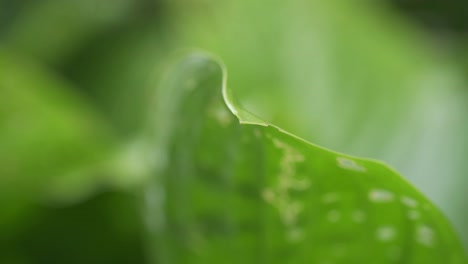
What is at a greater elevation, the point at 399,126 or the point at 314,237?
the point at 314,237

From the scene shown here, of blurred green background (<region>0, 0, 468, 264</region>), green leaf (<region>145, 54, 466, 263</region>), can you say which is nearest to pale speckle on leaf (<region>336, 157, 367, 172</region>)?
green leaf (<region>145, 54, 466, 263</region>)

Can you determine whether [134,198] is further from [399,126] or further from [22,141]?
[399,126]

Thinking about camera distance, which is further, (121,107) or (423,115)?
(121,107)

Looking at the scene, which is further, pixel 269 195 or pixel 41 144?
pixel 41 144

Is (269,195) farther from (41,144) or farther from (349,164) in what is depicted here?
(41,144)

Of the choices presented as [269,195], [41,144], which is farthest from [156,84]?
[269,195]

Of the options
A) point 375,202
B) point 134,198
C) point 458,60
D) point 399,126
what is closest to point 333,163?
point 375,202

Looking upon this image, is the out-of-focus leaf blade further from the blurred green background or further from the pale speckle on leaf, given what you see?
the pale speckle on leaf

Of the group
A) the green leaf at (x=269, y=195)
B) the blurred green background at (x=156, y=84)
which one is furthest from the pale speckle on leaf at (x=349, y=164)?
the blurred green background at (x=156, y=84)
